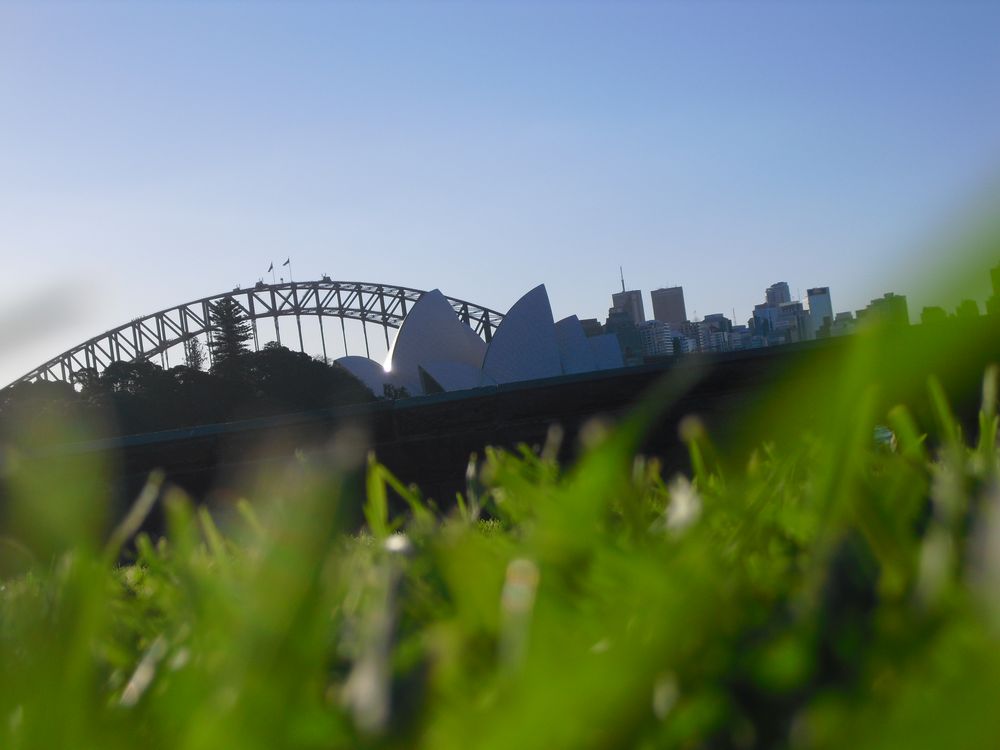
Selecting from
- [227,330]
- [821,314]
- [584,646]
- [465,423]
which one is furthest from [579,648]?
[227,330]

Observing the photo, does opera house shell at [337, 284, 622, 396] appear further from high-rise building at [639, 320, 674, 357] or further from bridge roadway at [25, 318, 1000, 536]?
high-rise building at [639, 320, 674, 357]

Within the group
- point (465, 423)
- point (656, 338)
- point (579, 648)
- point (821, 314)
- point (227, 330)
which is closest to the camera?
point (579, 648)

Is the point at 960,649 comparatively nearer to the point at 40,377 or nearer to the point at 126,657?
the point at 126,657

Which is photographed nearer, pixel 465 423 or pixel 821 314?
pixel 821 314

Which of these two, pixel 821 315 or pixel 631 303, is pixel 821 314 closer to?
pixel 821 315

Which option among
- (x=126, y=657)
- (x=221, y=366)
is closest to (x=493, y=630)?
(x=126, y=657)

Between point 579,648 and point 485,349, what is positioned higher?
point 485,349

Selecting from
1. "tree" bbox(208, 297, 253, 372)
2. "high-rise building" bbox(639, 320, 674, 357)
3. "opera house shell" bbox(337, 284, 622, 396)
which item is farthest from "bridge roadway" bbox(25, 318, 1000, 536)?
"high-rise building" bbox(639, 320, 674, 357)
